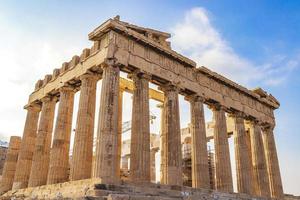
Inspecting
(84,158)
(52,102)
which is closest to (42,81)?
(52,102)

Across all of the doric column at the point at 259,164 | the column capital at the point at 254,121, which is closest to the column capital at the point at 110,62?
the column capital at the point at 254,121

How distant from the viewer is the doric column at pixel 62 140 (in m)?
22.2

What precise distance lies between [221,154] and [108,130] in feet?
36.5

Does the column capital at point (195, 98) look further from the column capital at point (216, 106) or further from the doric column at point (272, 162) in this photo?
the doric column at point (272, 162)

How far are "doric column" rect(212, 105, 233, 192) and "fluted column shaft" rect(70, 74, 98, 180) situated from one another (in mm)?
10379

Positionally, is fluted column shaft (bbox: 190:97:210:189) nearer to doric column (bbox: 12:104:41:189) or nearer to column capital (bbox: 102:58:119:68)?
column capital (bbox: 102:58:119:68)

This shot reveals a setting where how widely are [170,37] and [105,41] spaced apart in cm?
575

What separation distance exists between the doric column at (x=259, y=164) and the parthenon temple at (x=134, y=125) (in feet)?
0.29

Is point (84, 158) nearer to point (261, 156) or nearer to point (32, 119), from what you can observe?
point (32, 119)

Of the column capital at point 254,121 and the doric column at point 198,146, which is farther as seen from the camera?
the column capital at point 254,121

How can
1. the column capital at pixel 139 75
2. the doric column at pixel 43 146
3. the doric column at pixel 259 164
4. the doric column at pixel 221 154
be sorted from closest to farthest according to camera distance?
the column capital at pixel 139 75
the doric column at pixel 43 146
the doric column at pixel 221 154
the doric column at pixel 259 164

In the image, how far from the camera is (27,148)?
27281mm

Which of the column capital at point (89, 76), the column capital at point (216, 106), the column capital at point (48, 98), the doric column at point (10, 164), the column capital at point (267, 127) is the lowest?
the doric column at point (10, 164)

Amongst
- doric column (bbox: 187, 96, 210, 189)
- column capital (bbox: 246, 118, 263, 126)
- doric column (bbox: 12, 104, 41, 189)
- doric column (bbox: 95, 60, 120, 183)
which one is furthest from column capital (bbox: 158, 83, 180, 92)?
doric column (bbox: 12, 104, 41, 189)
